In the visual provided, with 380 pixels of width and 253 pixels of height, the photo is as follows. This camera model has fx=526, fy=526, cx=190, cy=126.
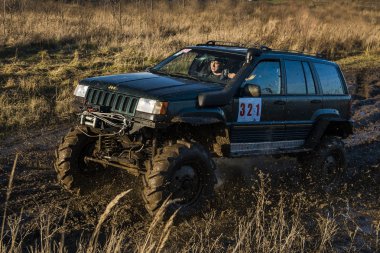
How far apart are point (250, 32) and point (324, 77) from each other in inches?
503

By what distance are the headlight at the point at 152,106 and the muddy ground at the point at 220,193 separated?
1159 millimetres

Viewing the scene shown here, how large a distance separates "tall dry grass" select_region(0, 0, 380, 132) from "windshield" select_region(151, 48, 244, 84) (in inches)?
148

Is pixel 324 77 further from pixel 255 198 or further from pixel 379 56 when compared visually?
pixel 379 56

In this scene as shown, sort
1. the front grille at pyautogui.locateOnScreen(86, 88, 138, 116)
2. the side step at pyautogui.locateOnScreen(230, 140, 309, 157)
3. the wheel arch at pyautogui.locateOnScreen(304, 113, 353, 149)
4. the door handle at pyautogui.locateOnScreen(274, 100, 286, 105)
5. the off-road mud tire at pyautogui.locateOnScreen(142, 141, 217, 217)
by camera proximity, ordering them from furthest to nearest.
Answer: the wheel arch at pyautogui.locateOnScreen(304, 113, 353, 149) → the door handle at pyautogui.locateOnScreen(274, 100, 286, 105) → the side step at pyautogui.locateOnScreen(230, 140, 309, 157) → the front grille at pyautogui.locateOnScreen(86, 88, 138, 116) → the off-road mud tire at pyautogui.locateOnScreen(142, 141, 217, 217)

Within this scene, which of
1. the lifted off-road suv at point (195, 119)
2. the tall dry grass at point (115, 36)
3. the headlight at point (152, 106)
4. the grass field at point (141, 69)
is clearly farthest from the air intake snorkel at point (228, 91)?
the tall dry grass at point (115, 36)

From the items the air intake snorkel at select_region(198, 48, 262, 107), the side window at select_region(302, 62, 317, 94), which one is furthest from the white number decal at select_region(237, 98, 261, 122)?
the side window at select_region(302, 62, 317, 94)

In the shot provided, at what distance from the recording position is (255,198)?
644cm

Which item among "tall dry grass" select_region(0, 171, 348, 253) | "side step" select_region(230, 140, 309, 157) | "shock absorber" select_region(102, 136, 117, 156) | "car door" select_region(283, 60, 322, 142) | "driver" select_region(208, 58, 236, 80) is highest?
"driver" select_region(208, 58, 236, 80)

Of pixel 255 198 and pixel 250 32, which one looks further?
pixel 250 32

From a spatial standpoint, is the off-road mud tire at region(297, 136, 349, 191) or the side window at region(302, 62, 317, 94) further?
the off-road mud tire at region(297, 136, 349, 191)

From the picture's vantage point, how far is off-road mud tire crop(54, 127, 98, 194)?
5.89m

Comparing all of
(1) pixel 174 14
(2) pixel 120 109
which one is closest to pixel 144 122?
(2) pixel 120 109

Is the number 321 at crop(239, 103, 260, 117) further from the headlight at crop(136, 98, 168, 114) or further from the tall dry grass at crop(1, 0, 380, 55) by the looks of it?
the tall dry grass at crop(1, 0, 380, 55)

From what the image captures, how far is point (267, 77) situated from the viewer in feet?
21.3
